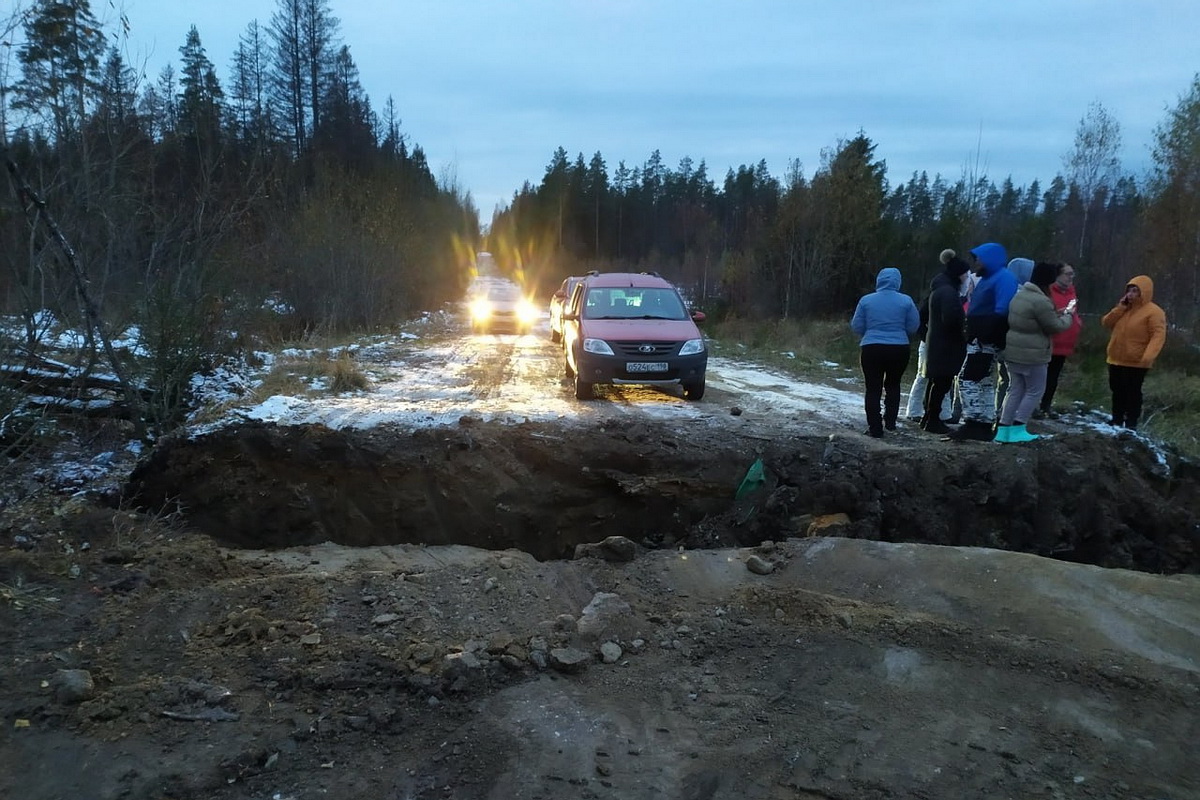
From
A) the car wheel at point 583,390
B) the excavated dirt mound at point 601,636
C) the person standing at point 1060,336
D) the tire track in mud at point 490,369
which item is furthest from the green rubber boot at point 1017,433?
the tire track in mud at point 490,369

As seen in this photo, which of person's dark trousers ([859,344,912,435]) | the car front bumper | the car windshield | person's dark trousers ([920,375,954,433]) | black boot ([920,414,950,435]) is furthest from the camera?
the car windshield

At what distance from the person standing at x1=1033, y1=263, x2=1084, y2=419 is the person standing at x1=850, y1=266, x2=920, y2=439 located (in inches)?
53.9

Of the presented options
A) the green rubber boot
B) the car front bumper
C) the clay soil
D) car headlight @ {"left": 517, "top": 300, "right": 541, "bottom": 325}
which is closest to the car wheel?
the car front bumper

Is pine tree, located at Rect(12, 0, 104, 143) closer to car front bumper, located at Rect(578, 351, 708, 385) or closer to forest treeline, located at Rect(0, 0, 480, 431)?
forest treeline, located at Rect(0, 0, 480, 431)

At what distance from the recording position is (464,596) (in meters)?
4.39

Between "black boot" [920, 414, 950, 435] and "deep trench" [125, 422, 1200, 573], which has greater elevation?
"black boot" [920, 414, 950, 435]

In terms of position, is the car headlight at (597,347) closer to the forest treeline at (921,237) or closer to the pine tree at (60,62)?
the pine tree at (60,62)

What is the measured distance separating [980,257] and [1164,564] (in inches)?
129

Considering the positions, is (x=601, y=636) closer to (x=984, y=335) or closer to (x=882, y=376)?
(x=882, y=376)

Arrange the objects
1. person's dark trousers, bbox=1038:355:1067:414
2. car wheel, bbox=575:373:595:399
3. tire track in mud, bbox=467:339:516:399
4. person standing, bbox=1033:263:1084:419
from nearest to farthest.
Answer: person standing, bbox=1033:263:1084:419 < person's dark trousers, bbox=1038:355:1067:414 < car wheel, bbox=575:373:595:399 < tire track in mud, bbox=467:339:516:399

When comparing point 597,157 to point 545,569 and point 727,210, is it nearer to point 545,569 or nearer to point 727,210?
point 727,210

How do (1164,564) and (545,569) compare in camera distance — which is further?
(1164,564)

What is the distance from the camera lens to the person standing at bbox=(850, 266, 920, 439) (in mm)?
7500

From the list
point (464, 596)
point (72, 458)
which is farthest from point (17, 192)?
point (464, 596)
